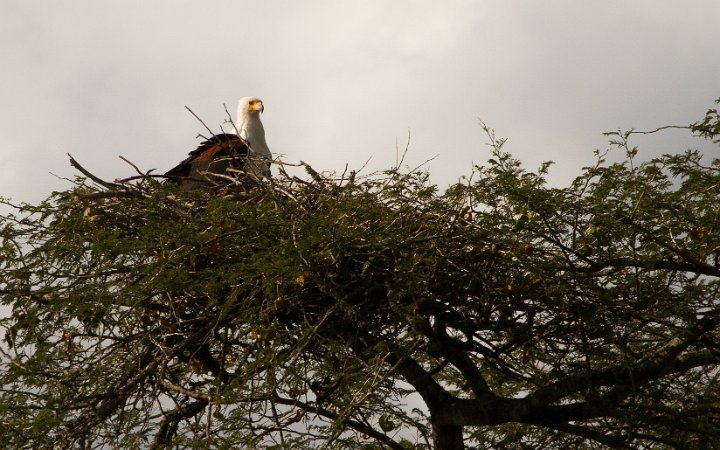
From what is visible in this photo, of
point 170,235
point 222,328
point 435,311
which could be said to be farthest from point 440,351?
point 170,235

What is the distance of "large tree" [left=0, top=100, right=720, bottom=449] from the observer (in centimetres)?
634

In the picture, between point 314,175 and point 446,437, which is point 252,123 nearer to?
point 314,175

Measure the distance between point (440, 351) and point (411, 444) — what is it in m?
1.18

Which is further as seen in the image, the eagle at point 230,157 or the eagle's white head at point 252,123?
the eagle's white head at point 252,123

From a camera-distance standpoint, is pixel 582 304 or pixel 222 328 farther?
pixel 222 328

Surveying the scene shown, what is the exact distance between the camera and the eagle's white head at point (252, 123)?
11266 millimetres

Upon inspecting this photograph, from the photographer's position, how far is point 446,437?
7.64m

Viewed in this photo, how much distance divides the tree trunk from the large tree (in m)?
0.16

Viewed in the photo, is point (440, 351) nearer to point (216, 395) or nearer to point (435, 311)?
point (435, 311)

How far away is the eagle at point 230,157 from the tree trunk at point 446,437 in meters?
2.33

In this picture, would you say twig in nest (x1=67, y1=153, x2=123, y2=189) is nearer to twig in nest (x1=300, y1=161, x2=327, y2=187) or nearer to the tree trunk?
twig in nest (x1=300, y1=161, x2=327, y2=187)

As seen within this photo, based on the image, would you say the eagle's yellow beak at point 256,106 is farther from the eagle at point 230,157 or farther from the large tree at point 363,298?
the large tree at point 363,298

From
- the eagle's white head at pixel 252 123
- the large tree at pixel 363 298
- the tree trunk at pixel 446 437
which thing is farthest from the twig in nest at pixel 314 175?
the eagle's white head at pixel 252 123

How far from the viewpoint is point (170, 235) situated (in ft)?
21.3
